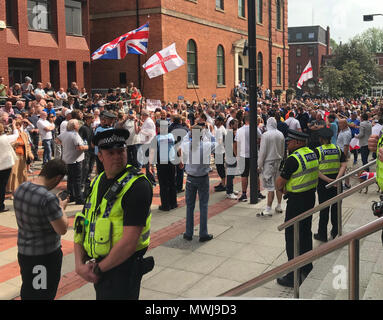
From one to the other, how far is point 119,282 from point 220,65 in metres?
32.0

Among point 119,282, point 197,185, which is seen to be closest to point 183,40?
point 197,185

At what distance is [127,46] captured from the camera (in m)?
15.8

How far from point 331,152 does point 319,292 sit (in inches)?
169

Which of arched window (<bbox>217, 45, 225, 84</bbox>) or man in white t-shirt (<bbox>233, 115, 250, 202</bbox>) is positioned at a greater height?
arched window (<bbox>217, 45, 225, 84</bbox>)

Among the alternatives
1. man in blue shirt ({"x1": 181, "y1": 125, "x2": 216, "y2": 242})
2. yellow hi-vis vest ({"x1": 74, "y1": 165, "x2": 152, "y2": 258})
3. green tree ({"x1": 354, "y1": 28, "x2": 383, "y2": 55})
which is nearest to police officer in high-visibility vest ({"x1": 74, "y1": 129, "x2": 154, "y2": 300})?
yellow hi-vis vest ({"x1": 74, "y1": 165, "x2": 152, "y2": 258})

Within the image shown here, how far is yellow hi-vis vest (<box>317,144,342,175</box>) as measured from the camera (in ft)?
24.4

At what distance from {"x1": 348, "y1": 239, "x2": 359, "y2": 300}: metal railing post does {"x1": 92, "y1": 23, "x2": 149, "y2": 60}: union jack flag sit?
1378 centimetres

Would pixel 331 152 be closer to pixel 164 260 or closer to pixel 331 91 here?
pixel 164 260

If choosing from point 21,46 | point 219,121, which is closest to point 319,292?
point 219,121

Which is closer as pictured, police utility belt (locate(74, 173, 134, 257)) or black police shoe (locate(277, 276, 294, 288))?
police utility belt (locate(74, 173, 134, 257))

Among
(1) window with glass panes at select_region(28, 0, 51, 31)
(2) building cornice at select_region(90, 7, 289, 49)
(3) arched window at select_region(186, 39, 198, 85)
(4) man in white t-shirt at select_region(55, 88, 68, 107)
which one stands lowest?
(4) man in white t-shirt at select_region(55, 88, 68, 107)

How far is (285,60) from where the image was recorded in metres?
48.2

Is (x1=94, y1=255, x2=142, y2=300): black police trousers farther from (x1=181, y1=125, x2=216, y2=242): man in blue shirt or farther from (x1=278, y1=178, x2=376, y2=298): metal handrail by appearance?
(x1=181, y1=125, x2=216, y2=242): man in blue shirt

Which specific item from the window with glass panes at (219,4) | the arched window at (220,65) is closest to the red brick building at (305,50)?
the arched window at (220,65)
